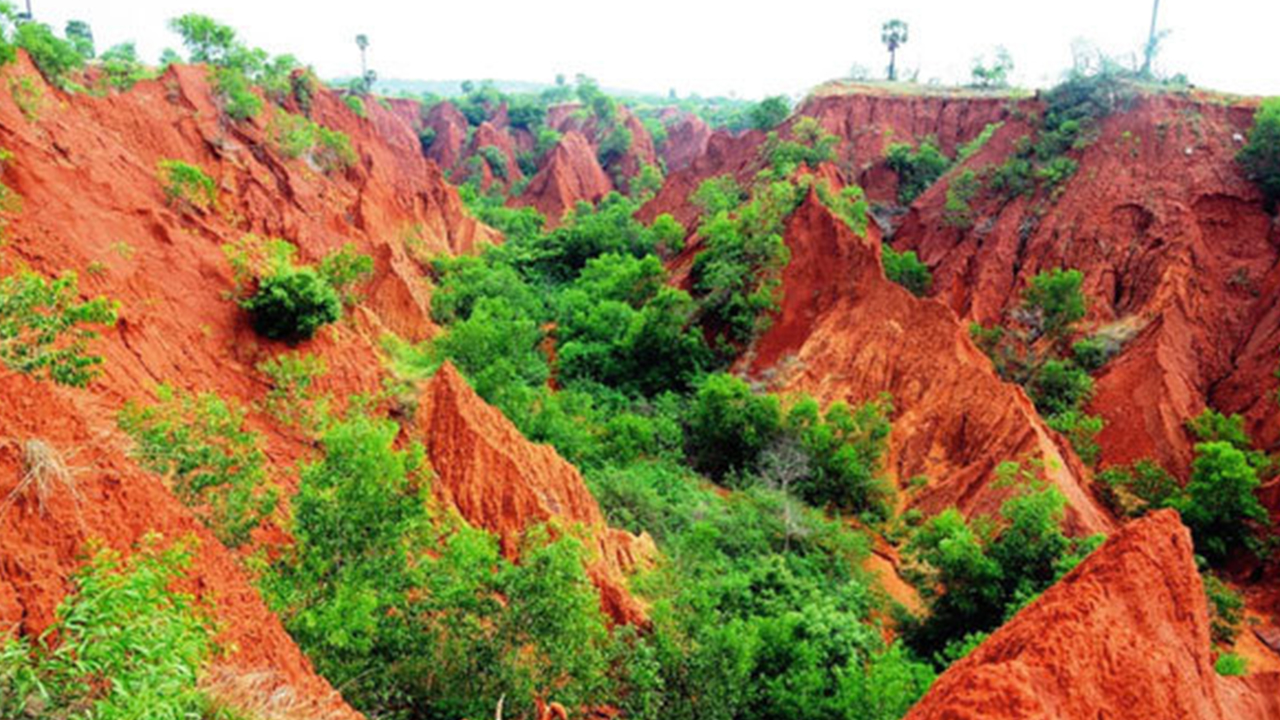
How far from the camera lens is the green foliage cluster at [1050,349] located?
2253 cm

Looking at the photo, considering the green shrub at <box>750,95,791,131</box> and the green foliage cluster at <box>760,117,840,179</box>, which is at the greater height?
the green shrub at <box>750,95,791,131</box>

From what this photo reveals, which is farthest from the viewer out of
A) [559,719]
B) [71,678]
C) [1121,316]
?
[1121,316]

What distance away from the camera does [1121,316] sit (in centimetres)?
2598

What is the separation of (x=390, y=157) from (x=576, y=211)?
46.4 feet

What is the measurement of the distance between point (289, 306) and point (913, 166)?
109 ft

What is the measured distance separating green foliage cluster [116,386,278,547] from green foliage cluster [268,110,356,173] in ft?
79.1

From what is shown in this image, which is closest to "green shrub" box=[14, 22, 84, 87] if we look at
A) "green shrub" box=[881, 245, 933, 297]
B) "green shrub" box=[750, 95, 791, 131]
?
"green shrub" box=[881, 245, 933, 297]

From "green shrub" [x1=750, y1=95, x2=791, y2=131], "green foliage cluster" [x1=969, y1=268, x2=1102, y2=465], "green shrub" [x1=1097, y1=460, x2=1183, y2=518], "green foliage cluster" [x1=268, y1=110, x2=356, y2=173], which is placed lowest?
"green shrub" [x1=1097, y1=460, x2=1183, y2=518]

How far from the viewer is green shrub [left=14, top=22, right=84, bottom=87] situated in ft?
72.9

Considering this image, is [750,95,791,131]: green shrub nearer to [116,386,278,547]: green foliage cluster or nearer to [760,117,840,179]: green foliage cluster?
[760,117,840,179]: green foliage cluster

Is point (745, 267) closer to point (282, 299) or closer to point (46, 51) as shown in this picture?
point (282, 299)

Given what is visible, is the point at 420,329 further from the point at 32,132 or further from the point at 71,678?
the point at 71,678

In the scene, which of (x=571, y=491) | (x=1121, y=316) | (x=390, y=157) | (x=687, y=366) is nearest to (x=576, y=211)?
(x=390, y=157)

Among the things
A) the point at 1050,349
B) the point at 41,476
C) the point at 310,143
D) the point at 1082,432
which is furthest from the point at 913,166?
the point at 41,476
